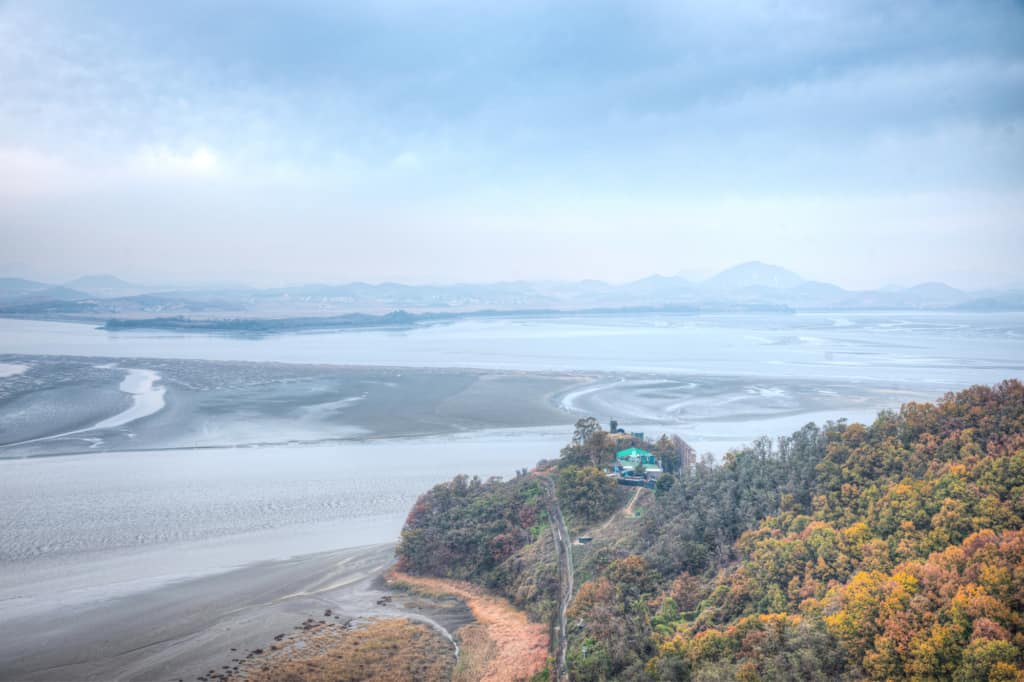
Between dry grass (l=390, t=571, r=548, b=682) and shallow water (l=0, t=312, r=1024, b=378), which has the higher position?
shallow water (l=0, t=312, r=1024, b=378)

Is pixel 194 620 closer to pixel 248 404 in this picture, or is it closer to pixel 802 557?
pixel 802 557

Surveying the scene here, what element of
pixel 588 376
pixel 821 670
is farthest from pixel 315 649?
pixel 588 376

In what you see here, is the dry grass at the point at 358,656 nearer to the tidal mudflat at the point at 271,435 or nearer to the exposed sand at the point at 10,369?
the tidal mudflat at the point at 271,435

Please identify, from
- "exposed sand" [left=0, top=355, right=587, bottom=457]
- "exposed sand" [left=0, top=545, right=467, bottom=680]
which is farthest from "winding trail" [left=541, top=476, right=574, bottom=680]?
"exposed sand" [left=0, top=355, right=587, bottom=457]

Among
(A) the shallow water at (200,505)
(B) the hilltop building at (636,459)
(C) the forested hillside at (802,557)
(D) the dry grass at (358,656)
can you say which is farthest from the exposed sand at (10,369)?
(B) the hilltop building at (636,459)

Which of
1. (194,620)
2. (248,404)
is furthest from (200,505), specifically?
(248,404)

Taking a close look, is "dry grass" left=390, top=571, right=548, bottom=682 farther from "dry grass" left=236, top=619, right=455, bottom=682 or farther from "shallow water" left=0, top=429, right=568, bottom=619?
"shallow water" left=0, top=429, right=568, bottom=619
